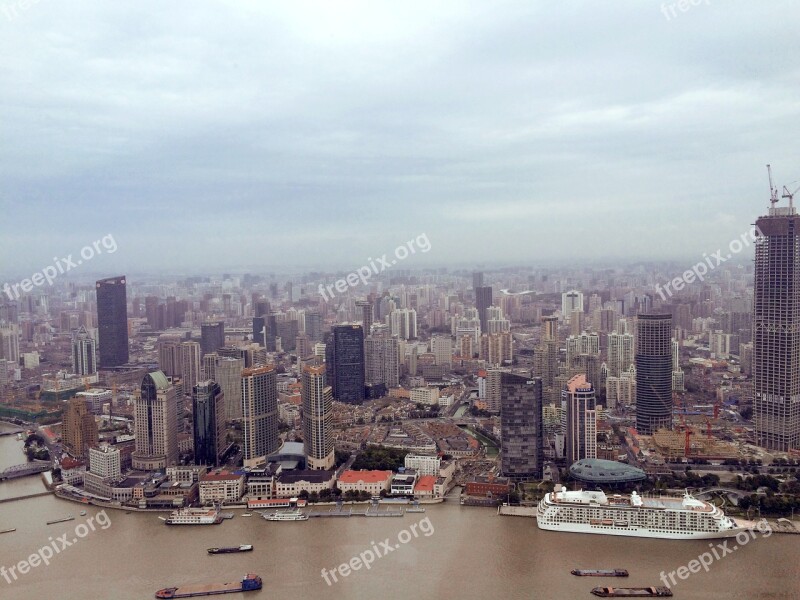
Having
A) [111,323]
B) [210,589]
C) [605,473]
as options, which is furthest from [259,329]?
[210,589]

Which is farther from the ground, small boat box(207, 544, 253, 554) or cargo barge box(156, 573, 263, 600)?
cargo barge box(156, 573, 263, 600)

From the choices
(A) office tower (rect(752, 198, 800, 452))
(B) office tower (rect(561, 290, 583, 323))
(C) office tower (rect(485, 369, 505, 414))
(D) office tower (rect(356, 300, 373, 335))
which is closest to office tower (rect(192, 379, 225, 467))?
(C) office tower (rect(485, 369, 505, 414))

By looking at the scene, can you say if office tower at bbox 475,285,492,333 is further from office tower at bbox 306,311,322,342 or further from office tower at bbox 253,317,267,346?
office tower at bbox 253,317,267,346

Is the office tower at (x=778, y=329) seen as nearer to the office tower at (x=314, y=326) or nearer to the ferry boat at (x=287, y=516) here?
the ferry boat at (x=287, y=516)

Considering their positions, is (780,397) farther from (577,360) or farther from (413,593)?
(413,593)

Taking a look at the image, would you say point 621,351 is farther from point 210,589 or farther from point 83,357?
point 83,357

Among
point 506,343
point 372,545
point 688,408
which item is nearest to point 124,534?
point 372,545
